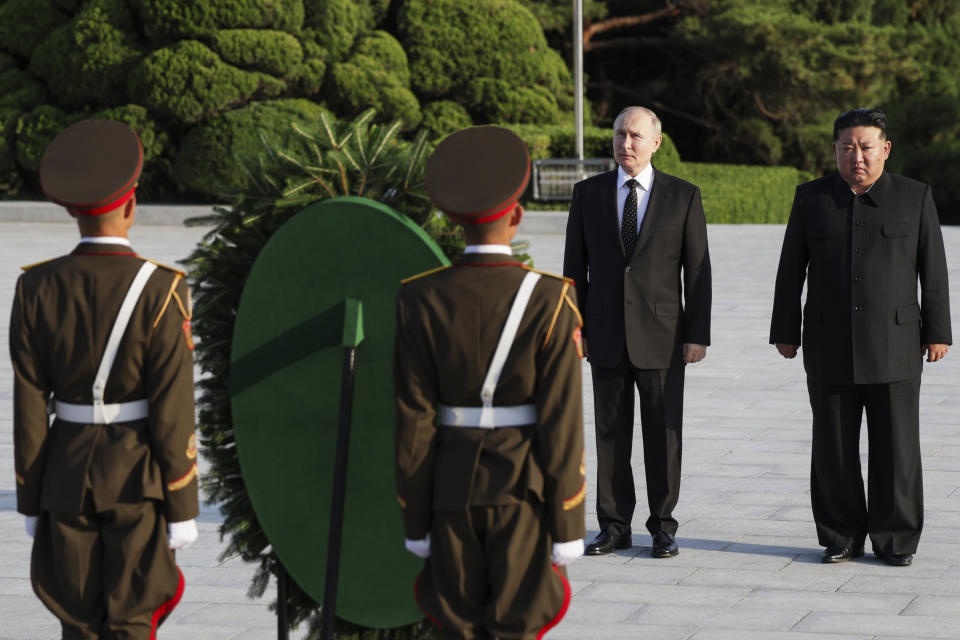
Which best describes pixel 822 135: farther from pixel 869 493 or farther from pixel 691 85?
A: pixel 869 493

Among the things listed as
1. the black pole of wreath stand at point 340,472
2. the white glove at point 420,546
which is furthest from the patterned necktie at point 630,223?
the white glove at point 420,546

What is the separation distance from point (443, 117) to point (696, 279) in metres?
17.9

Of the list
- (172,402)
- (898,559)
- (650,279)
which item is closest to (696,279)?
(650,279)

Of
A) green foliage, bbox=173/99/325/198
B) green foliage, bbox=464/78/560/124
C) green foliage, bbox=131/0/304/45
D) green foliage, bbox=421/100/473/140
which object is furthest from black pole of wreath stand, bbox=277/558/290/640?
green foliage, bbox=464/78/560/124

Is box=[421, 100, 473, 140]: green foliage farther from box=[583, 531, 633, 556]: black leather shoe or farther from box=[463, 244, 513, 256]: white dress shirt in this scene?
box=[463, 244, 513, 256]: white dress shirt

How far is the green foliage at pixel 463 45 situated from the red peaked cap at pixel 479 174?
19859 mm

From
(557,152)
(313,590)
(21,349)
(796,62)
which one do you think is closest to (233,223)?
(21,349)

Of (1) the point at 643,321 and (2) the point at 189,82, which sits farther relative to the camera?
(2) the point at 189,82

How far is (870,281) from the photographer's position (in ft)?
16.7

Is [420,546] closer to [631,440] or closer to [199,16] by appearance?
[631,440]

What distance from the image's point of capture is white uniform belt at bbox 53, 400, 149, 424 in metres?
3.37

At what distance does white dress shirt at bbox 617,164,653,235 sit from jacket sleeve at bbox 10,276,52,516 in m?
2.52

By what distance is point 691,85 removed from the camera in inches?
1156

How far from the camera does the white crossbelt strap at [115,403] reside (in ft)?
10.9
